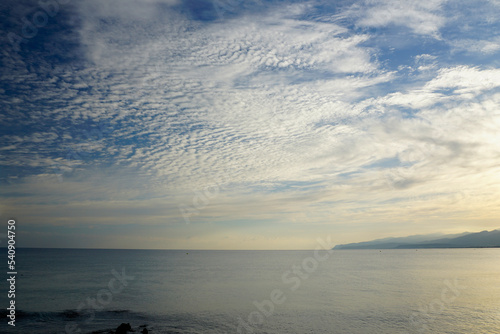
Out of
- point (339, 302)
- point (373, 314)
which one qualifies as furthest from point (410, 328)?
point (339, 302)

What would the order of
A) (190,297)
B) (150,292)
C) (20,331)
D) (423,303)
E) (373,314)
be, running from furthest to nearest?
(150,292) < (190,297) < (423,303) < (373,314) < (20,331)

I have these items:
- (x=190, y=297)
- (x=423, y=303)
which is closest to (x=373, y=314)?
(x=423, y=303)

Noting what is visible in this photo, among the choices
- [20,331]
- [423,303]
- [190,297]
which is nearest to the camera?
[20,331]

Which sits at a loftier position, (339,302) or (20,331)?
(20,331)

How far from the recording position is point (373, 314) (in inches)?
1886

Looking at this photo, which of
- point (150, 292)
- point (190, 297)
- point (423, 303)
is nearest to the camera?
point (423, 303)

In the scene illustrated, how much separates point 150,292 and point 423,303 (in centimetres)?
5734

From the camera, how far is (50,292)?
6550 cm

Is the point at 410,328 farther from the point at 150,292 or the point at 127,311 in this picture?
the point at 150,292

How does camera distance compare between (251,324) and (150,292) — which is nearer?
(251,324)

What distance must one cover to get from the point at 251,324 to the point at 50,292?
49.5 m

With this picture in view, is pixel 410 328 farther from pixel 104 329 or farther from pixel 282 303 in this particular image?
pixel 104 329

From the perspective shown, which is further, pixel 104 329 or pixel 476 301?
pixel 476 301

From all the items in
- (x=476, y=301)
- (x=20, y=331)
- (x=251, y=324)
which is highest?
(x=20, y=331)
